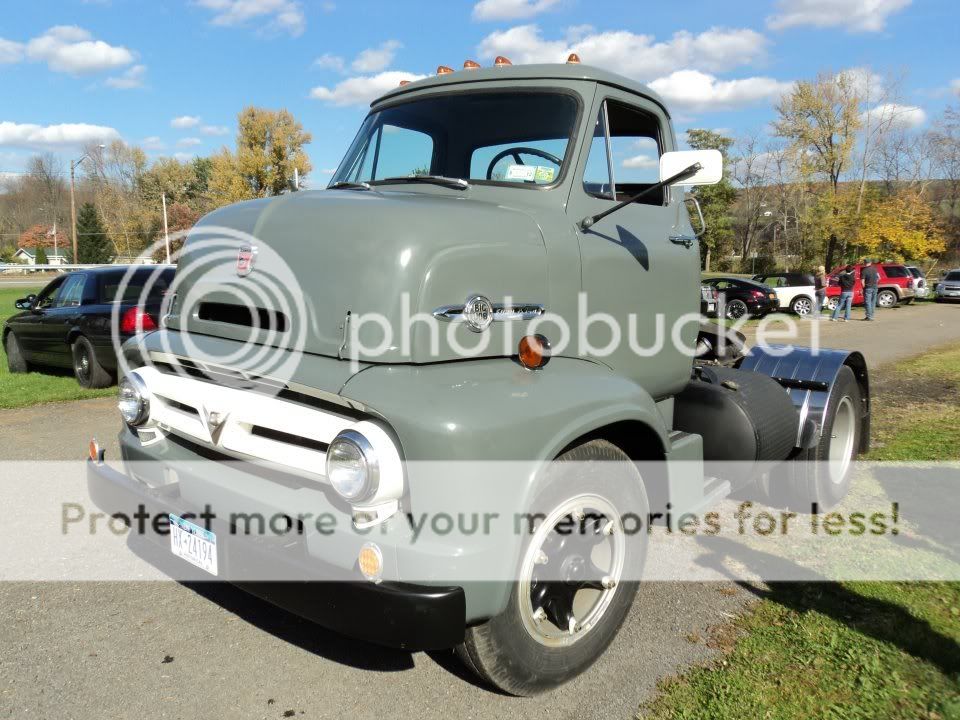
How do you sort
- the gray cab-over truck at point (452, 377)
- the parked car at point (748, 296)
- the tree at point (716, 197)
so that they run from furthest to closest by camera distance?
the tree at point (716, 197)
the parked car at point (748, 296)
the gray cab-over truck at point (452, 377)

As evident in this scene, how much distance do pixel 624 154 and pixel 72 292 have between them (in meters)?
8.95

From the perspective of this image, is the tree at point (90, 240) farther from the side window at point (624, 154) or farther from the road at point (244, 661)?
the side window at point (624, 154)

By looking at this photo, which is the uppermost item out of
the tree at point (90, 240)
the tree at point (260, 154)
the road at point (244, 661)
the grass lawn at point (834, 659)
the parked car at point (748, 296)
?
the tree at point (260, 154)

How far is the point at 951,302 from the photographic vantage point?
3425cm

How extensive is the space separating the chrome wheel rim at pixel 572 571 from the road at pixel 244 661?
0.93 feet

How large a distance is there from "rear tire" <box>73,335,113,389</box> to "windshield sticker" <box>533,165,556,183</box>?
8146mm

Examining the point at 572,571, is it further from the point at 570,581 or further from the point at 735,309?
the point at 735,309

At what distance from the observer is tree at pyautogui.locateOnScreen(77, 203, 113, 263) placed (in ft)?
201

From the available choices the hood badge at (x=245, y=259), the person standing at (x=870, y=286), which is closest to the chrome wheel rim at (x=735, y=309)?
the person standing at (x=870, y=286)

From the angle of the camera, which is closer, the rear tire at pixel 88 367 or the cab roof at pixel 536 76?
the cab roof at pixel 536 76

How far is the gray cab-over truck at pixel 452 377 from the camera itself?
253 centimetres

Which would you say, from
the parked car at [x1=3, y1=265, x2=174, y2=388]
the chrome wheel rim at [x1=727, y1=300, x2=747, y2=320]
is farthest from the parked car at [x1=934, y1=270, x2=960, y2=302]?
the parked car at [x1=3, y1=265, x2=174, y2=388]

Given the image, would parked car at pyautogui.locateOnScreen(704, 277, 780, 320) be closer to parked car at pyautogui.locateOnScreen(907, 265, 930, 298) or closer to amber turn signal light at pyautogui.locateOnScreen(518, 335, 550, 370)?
parked car at pyautogui.locateOnScreen(907, 265, 930, 298)

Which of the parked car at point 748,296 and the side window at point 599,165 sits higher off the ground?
the side window at point 599,165
